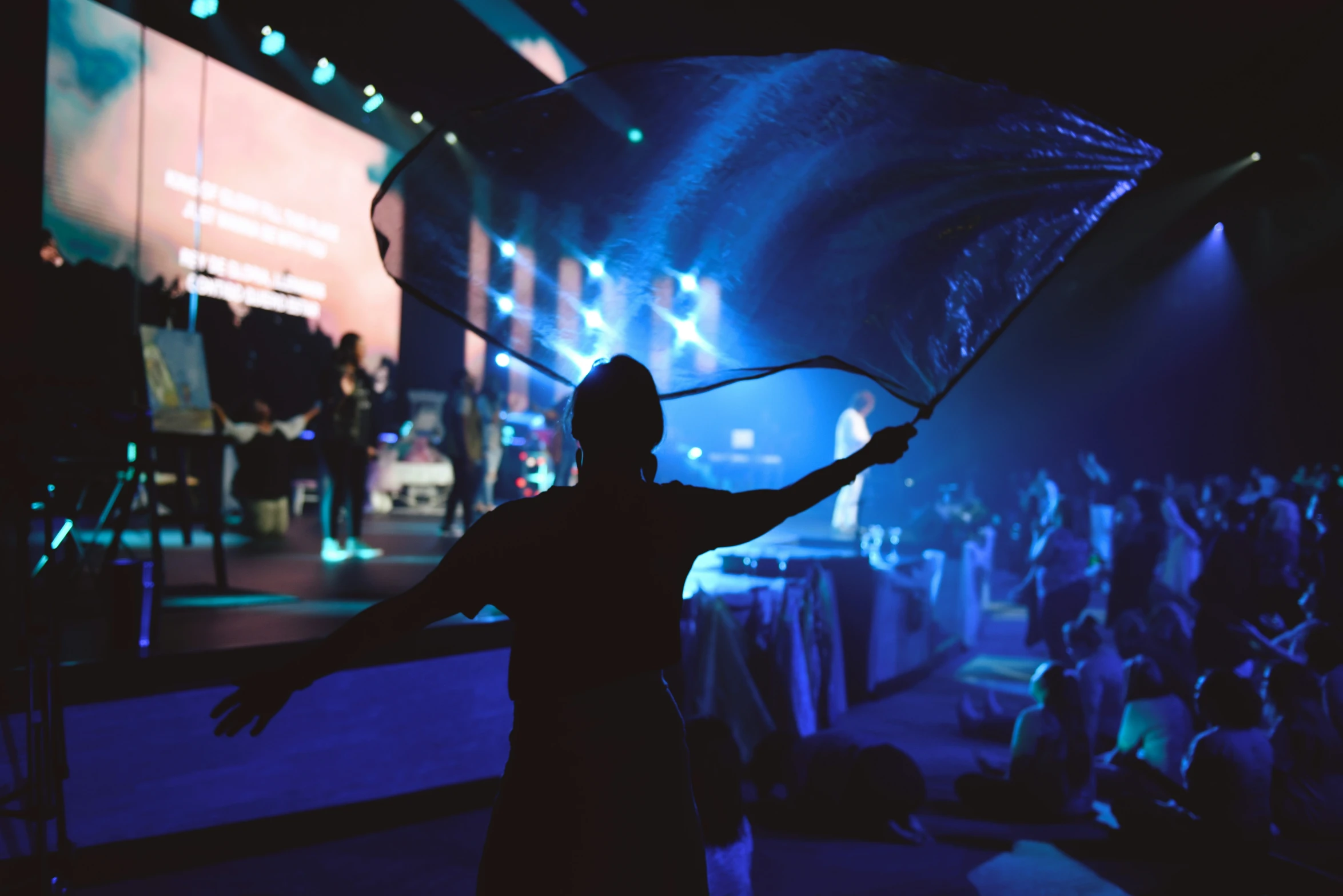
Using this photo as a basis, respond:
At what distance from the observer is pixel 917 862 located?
11.9ft

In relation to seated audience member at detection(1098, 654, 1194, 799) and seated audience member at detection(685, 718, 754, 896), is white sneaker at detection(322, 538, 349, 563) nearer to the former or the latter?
seated audience member at detection(685, 718, 754, 896)

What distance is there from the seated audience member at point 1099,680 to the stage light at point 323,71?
9.54 m

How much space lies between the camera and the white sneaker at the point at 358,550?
6.47 m

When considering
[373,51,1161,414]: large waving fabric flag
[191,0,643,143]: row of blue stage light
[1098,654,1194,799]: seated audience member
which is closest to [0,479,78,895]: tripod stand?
[373,51,1161,414]: large waving fabric flag

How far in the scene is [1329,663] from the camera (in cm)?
424

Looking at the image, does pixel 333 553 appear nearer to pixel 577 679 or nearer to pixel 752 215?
pixel 752 215

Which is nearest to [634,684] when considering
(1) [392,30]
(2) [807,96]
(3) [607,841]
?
(3) [607,841]

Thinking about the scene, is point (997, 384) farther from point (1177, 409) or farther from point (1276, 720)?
point (1276, 720)

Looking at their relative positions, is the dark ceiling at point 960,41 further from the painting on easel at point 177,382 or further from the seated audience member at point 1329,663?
the painting on easel at point 177,382

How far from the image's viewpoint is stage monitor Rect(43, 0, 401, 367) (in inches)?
303

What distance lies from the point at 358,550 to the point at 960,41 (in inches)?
267

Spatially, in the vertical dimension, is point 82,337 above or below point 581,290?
above

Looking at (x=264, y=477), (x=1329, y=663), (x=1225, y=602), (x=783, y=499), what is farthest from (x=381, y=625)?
(x=264, y=477)

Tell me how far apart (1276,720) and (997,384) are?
1526 centimetres
